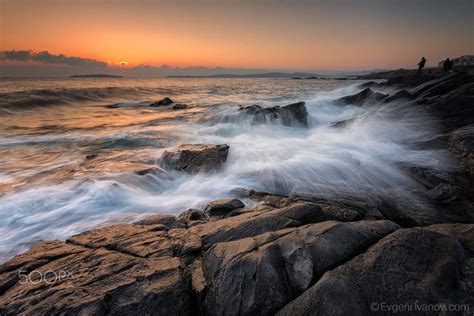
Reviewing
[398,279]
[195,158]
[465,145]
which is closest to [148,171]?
[195,158]

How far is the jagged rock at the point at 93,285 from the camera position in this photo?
2963 millimetres

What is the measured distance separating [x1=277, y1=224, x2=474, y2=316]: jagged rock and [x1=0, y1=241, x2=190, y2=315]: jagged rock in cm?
135

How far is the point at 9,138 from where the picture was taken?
52.7ft

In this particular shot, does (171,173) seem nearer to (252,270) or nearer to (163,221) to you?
(163,221)

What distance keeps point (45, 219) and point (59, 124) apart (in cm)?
1758

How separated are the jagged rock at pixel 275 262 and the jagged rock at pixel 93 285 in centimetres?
48

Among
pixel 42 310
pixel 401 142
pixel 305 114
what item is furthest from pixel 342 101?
pixel 42 310

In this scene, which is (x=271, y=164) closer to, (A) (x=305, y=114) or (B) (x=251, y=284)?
(B) (x=251, y=284)

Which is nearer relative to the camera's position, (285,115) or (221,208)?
(221,208)

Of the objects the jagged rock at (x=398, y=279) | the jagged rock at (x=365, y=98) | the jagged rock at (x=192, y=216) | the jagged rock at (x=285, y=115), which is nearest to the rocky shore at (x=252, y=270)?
the jagged rock at (x=398, y=279)

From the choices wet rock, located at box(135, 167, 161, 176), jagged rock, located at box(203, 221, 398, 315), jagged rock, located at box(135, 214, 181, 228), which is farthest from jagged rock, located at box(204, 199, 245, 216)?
wet rock, located at box(135, 167, 161, 176)

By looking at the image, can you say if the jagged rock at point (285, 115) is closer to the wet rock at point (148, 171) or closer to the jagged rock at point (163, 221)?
the wet rock at point (148, 171)

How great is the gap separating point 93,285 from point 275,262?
221cm

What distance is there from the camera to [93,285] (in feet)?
10.7
